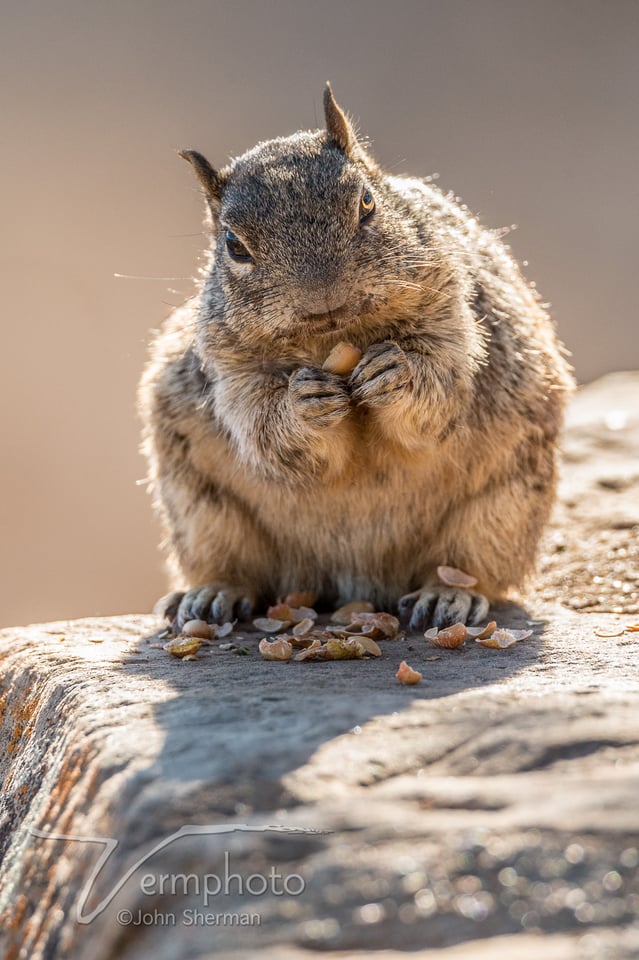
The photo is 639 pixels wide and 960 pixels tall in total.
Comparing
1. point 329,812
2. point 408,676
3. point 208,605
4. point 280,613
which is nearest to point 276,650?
point 408,676

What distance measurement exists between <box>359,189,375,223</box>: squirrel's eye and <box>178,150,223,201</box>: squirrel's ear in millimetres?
582

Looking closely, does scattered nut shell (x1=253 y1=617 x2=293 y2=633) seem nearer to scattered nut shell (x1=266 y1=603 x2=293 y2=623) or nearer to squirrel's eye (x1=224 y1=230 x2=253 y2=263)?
scattered nut shell (x1=266 y1=603 x2=293 y2=623)

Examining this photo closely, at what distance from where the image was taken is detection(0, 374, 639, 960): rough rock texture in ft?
4.10

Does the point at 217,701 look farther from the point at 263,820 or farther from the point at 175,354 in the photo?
the point at 175,354

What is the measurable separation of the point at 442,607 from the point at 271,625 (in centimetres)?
53

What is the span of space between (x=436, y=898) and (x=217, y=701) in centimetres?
87

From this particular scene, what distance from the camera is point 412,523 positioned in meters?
3.29

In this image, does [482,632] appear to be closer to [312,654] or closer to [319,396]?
[312,654]

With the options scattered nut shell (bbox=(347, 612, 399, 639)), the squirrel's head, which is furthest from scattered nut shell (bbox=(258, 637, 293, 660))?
the squirrel's head

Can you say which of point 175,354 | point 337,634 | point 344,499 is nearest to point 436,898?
point 337,634

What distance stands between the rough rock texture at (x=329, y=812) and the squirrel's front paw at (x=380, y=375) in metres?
0.75

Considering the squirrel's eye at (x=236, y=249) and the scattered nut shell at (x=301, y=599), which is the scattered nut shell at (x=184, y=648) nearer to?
the scattered nut shell at (x=301, y=599)

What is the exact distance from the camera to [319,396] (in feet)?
9.31

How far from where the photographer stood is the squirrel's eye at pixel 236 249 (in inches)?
114
